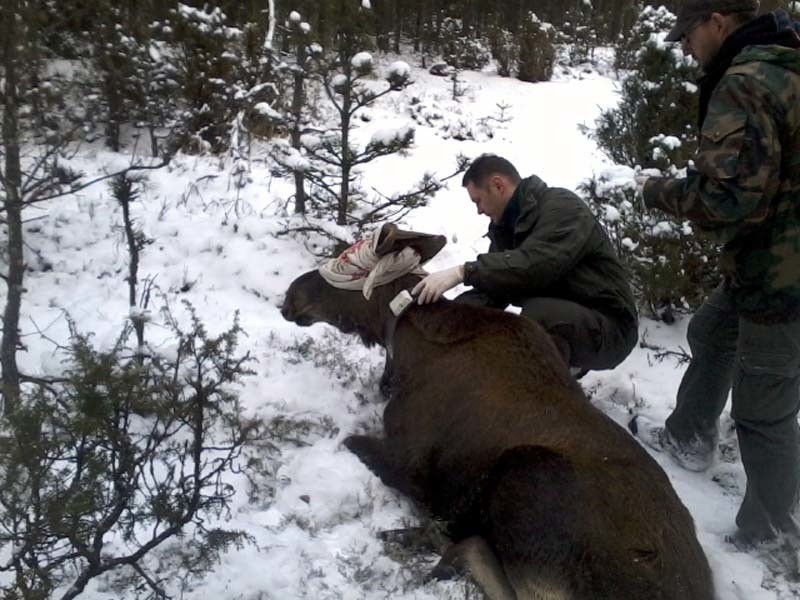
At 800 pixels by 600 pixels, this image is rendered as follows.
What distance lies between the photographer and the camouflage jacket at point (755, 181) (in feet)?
8.68

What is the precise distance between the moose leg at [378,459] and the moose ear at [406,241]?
3.18ft

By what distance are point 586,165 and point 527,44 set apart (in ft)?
24.2

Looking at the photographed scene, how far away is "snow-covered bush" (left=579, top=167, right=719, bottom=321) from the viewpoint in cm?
511

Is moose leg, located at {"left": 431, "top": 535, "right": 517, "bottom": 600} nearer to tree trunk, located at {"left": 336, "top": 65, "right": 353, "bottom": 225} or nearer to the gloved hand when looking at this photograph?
the gloved hand

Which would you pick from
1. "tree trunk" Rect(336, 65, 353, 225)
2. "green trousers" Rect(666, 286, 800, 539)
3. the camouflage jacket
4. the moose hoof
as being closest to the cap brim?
the camouflage jacket

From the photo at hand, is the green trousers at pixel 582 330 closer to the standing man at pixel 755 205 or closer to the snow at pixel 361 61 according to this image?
the standing man at pixel 755 205

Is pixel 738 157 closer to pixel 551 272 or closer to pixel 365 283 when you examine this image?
pixel 551 272

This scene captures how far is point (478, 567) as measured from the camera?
115 inches

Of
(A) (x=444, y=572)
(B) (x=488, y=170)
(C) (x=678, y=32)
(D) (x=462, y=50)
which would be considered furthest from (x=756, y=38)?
(D) (x=462, y=50)

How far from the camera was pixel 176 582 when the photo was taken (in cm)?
285

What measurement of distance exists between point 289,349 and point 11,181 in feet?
6.55

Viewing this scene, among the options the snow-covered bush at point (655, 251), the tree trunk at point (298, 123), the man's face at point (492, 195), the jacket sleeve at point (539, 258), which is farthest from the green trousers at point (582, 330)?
the tree trunk at point (298, 123)

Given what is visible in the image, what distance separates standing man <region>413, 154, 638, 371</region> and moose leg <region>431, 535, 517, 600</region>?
3.98 feet

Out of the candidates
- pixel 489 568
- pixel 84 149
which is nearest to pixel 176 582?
pixel 489 568
